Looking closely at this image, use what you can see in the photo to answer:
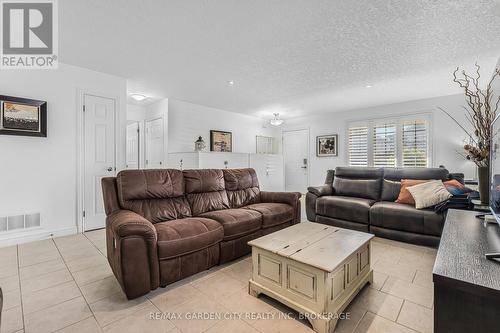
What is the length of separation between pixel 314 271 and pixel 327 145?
5.45m

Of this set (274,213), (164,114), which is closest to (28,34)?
(164,114)

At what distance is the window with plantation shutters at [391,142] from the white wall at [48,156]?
18.7 feet

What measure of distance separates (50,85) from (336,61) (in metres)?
3.98

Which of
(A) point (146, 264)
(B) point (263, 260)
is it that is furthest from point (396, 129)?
(A) point (146, 264)

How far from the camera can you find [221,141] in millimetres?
6055

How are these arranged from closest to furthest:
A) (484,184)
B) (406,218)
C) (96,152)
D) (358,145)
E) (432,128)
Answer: (484,184)
(406,218)
(96,152)
(432,128)
(358,145)

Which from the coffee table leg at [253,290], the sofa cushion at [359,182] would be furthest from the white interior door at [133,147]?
the coffee table leg at [253,290]

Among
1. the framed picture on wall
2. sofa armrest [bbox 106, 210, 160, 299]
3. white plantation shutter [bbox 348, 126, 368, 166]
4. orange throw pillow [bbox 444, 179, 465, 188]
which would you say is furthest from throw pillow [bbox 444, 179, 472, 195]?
the framed picture on wall

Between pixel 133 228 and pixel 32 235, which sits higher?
pixel 133 228

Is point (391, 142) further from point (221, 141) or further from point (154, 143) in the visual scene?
point (154, 143)

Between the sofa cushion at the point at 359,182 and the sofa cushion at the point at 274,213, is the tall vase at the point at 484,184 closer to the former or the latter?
the sofa cushion at the point at 359,182

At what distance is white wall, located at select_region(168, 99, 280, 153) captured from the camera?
5.25m

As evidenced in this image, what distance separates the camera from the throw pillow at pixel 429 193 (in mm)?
2914

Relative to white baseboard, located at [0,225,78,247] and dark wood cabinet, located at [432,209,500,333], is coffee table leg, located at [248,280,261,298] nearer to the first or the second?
dark wood cabinet, located at [432,209,500,333]
